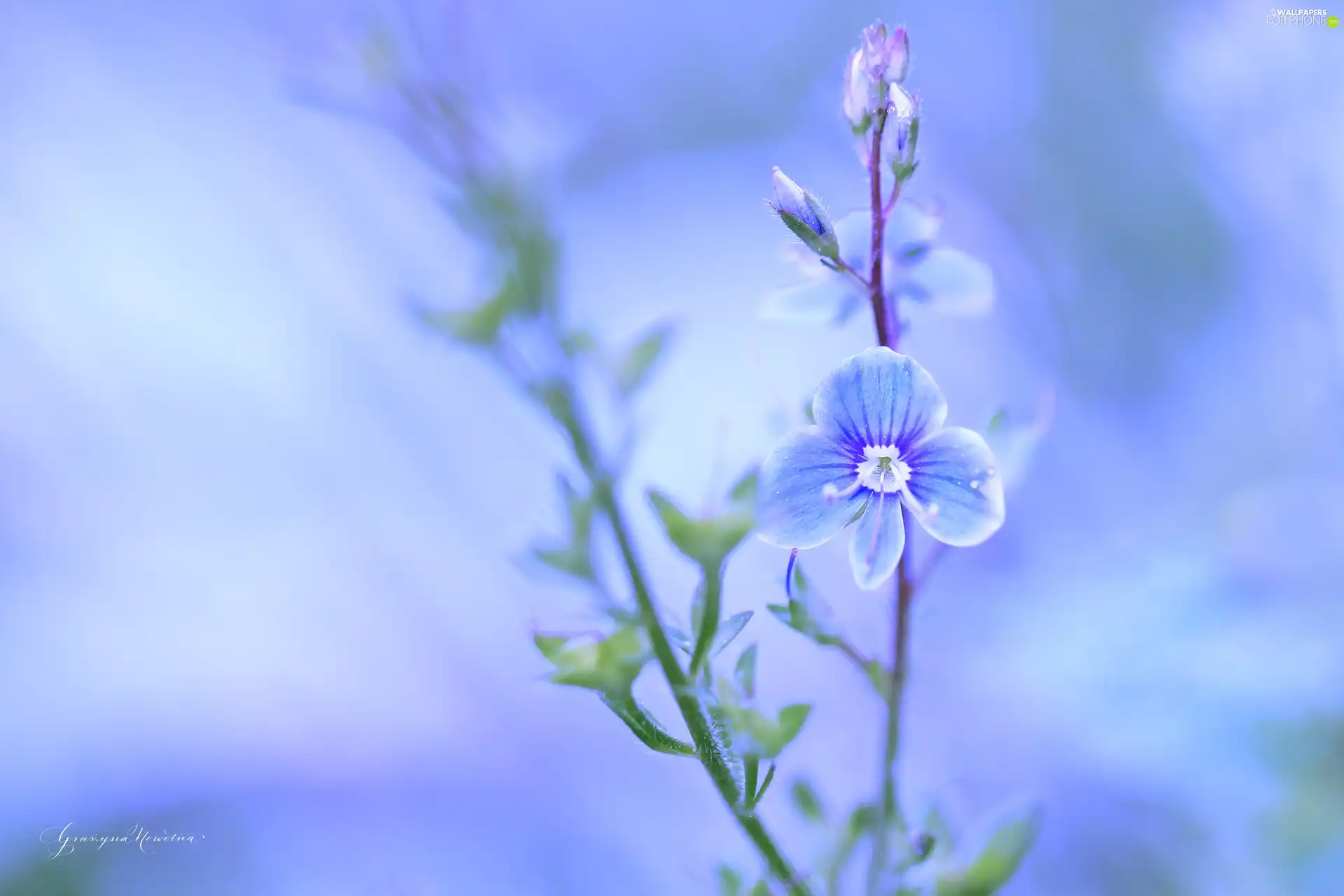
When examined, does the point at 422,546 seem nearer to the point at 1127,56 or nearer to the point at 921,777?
the point at 921,777

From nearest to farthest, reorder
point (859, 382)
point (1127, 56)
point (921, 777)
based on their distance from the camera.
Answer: point (859, 382)
point (921, 777)
point (1127, 56)

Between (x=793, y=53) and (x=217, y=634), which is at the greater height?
(x=793, y=53)

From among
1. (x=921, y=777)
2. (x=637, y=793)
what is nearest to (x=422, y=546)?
(x=637, y=793)

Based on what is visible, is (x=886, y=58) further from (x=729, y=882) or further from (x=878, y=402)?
(x=729, y=882)

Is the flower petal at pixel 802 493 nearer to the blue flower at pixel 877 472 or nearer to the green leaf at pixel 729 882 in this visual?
the blue flower at pixel 877 472

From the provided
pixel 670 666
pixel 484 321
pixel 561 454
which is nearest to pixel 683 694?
pixel 670 666

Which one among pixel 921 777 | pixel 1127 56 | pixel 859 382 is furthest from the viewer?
pixel 1127 56

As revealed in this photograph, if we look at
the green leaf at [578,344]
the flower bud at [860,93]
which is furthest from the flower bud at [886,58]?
the green leaf at [578,344]
